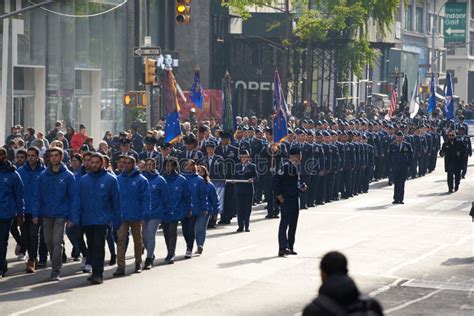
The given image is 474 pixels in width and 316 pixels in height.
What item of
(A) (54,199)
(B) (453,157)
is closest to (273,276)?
(A) (54,199)

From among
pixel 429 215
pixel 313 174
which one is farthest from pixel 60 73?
pixel 429 215

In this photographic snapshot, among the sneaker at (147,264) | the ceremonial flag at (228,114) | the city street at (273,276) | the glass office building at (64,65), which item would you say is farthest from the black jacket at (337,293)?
the glass office building at (64,65)

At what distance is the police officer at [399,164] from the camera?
3388 centimetres

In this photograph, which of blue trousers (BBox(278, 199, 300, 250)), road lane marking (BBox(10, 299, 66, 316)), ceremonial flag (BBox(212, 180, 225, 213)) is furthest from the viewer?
ceremonial flag (BBox(212, 180, 225, 213))

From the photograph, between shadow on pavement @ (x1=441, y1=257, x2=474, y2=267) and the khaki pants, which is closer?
the khaki pants

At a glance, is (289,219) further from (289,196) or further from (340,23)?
(340,23)

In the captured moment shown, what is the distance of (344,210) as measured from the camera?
105 feet

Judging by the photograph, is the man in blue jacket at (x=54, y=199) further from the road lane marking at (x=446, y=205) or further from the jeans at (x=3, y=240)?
the road lane marking at (x=446, y=205)

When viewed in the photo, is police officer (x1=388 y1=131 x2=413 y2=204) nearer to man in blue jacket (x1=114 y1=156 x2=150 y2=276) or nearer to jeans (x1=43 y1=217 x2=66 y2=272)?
man in blue jacket (x1=114 y1=156 x2=150 y2=276)

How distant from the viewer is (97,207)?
61.6ft

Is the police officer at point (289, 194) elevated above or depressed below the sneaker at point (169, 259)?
above

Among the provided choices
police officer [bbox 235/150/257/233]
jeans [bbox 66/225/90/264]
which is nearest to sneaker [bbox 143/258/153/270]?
jeans [bbox 66/225/90/264]

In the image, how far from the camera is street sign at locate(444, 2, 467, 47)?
91.1 m

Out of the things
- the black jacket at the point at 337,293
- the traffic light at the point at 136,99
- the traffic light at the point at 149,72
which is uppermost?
→ the traffic light at the point at 149,72
